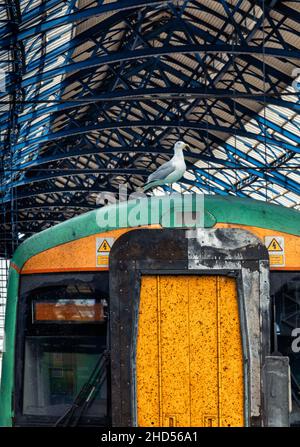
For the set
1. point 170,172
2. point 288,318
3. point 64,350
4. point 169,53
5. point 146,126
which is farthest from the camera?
point 146,126

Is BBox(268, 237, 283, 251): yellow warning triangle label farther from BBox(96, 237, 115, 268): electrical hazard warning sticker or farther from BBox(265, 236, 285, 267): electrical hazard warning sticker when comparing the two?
BBox(96, 237, 115, 268): electrical hazard warning sticker

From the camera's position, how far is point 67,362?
6270mm

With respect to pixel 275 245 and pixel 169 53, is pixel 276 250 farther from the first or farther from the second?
pixel 169 53

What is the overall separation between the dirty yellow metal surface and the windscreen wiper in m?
0.30

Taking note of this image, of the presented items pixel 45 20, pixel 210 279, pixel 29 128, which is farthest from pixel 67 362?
pixel 29 128

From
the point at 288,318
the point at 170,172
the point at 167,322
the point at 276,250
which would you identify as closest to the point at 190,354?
the point at 167,322

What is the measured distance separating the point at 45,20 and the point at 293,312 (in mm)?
17778

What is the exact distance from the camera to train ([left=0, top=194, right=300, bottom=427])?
5.83 meters

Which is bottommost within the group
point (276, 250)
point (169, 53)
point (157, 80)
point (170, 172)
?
point (276, 250)

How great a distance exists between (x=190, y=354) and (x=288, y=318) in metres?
0.70

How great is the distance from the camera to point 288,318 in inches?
240

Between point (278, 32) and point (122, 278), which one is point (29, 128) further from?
point (122, 278)

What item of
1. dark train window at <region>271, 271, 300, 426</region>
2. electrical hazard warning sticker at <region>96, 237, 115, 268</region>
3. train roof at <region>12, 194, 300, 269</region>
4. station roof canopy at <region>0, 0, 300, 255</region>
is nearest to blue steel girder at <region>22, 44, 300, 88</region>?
station roof canopy at <region>0, 0, 300, 255</region>

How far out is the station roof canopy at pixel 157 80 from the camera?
80.2 feet
